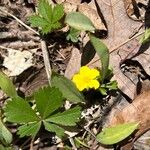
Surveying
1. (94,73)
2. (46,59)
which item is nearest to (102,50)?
(94,73)

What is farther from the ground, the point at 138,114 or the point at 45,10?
the point at 45,10

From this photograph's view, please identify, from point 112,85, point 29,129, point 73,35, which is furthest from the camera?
point 73,35

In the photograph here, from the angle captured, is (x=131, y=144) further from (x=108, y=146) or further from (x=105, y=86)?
(x=105, y=86)

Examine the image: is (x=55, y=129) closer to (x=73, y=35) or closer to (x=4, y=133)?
(x=4, y=133)

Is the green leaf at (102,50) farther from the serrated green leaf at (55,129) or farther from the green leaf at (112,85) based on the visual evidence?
the serrated green leaf at (55,129)

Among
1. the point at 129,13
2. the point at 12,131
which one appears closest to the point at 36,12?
the point at 129,13

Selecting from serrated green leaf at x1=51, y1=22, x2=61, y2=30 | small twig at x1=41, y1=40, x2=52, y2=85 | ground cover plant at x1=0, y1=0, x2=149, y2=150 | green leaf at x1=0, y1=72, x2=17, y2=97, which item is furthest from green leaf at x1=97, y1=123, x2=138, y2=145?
serrated green leaf at x1=51, y1=22, x2=61, y2=30
